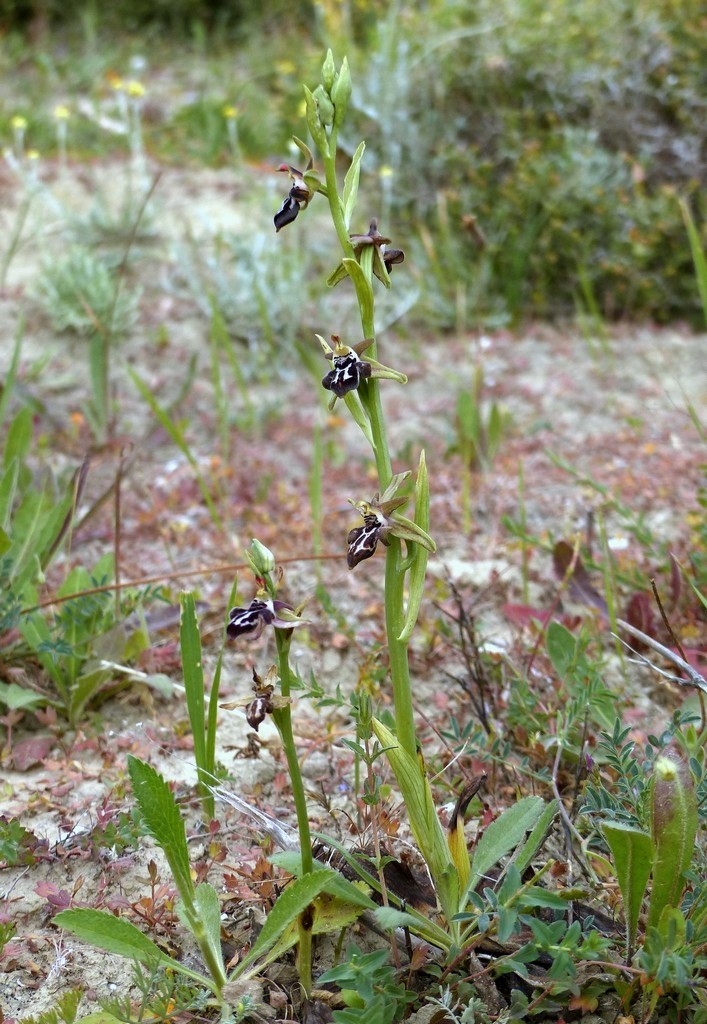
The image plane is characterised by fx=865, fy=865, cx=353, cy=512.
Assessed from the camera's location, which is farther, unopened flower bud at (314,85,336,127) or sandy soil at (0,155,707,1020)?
sandy soil at (0,155,707,1020)

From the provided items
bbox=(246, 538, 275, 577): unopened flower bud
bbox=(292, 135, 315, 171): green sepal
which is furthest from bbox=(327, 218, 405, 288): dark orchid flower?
bbox=(246, 538, 275, 577): unopened flower bud

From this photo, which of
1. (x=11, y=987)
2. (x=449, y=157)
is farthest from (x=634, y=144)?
(x=11, y=987)

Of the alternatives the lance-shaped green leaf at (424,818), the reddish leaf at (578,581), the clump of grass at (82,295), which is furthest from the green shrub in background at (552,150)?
the lance-shaped green leaf at (424,818)

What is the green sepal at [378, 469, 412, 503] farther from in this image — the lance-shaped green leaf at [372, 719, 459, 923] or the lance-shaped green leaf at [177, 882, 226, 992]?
the lance-shaped green leaf at [177, 882, 226, 992]

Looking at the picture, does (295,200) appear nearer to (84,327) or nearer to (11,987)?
(11,987)

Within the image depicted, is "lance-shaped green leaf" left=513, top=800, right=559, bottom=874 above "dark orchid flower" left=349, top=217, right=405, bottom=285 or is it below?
below

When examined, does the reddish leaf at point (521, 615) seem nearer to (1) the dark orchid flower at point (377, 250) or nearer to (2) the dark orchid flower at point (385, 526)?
(2) the dark orchid flower at point (385, 526)
